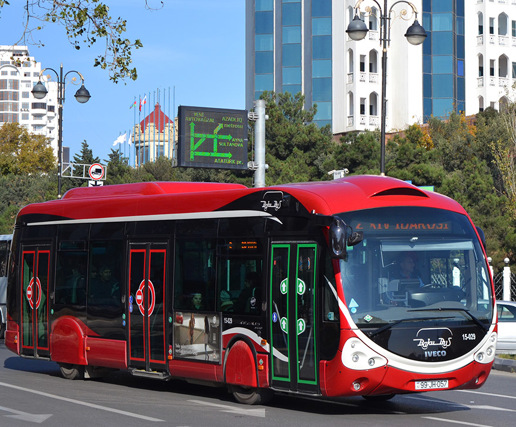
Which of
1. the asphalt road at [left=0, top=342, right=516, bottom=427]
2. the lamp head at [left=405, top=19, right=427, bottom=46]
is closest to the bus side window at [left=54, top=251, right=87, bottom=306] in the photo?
the asphalt road at [left=0, top=342, right=516, bottom=427]

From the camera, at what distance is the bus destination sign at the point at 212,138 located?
25.7 metres

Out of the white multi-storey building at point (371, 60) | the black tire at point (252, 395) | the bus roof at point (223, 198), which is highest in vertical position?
the white multi-storey building at point (371, 60)

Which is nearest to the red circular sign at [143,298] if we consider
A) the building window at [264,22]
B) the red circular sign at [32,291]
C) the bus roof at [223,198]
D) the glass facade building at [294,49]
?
the bus roof at [223,198]

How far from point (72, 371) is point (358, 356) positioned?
7.01 m

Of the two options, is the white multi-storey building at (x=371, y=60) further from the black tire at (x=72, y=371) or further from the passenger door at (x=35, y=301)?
the black tire at (x=72, y=371)

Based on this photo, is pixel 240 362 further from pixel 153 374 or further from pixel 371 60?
pixel 371 60

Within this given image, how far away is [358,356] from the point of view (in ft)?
37.8

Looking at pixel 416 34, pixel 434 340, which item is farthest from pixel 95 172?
pixel 434 340

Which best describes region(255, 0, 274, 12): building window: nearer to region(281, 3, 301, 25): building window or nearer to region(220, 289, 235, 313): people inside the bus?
region(281, 3, 301, 25): building window

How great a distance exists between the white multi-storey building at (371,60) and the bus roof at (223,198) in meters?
54.8

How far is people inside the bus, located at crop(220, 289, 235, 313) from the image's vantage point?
526 inches

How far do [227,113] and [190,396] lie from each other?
42.2ft

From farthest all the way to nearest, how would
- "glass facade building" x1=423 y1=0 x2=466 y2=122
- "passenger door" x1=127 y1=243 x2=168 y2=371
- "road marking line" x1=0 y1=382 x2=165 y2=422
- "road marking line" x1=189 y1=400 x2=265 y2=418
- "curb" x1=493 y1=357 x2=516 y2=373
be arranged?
"glass facade building" x1=423 y1=0 x2=466 y2=122
"curb" x1=493 y1=357 x2=516 y2=373
"passenger door" x1=127 y1=243 x2=168 y2=371
"road marking line" x1=189 y1=400 x2=265 y2=418
"road marking line" x1=0 y1=382 x2=165 y2=422

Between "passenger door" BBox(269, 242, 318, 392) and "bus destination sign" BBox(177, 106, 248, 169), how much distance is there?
13237mm
